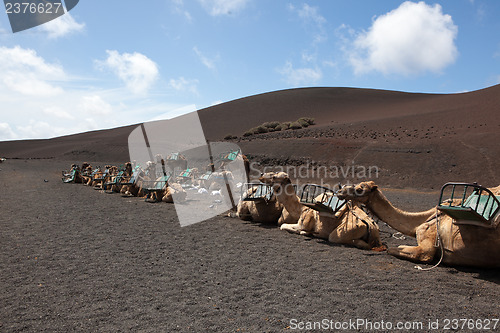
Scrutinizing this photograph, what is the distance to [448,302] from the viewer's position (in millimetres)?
4883

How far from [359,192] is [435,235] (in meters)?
1.51

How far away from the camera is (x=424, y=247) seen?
6.48 m

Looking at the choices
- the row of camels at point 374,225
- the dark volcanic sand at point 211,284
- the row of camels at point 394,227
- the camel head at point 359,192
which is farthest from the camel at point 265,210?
the camel head at point 359,192

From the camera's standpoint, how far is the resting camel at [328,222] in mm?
7906

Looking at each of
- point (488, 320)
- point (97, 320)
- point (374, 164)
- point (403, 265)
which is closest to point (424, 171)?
point (374, 164)

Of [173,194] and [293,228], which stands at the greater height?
[173,194]

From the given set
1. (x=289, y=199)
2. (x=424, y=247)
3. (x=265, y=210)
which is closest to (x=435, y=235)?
(x=424, y=247)

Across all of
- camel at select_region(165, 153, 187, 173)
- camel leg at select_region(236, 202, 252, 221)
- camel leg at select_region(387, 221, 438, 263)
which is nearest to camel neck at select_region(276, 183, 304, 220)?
camel leg at select_region(236, 202, 252, 221)

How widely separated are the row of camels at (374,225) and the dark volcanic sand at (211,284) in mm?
273

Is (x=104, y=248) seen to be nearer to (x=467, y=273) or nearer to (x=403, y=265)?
(x=403, y=265)

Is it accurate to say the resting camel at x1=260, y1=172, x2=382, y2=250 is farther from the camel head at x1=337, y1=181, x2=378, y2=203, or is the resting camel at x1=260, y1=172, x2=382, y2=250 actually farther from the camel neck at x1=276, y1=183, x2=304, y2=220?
the camel head at x1=337, y1=181, x2=378, y2=203

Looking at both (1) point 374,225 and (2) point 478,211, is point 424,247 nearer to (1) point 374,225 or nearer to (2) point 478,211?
(2) point 478,211

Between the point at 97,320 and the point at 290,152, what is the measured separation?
33464 millimetres

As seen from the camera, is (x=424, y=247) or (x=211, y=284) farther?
(x=424, y=247)
